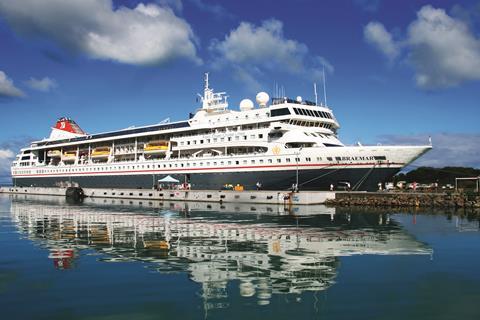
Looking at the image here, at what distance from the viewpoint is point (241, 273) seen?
11594mm

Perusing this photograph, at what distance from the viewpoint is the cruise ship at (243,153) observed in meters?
39.8

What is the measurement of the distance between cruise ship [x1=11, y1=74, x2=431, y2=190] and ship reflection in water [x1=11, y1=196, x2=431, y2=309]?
13789 millimetres

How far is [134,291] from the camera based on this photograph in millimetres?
9930

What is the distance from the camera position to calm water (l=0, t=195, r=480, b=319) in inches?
341

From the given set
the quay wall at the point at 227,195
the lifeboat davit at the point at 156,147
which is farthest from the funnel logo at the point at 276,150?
the lifeboat davit at the point at 156,147

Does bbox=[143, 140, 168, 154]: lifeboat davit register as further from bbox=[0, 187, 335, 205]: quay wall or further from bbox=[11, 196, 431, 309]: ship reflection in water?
bbox=[11, 196, 431, 309]: ship reflection in water

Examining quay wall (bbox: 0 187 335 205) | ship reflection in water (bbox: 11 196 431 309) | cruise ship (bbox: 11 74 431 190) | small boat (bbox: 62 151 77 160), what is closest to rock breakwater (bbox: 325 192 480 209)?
quay wall (bbox: 0 187 335 205)

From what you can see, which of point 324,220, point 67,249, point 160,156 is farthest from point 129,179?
point 67,249

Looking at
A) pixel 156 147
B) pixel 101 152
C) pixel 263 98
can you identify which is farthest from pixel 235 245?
pixel 101 152

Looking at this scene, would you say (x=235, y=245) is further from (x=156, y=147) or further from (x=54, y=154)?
(x=54, y=154)

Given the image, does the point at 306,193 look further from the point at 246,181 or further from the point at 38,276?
the point at 38,276

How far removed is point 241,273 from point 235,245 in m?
4.74

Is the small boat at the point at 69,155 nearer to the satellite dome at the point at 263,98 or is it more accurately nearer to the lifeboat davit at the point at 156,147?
the lifeboat davit at the point at 156,147

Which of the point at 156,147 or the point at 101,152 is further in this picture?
the point at 101,152
